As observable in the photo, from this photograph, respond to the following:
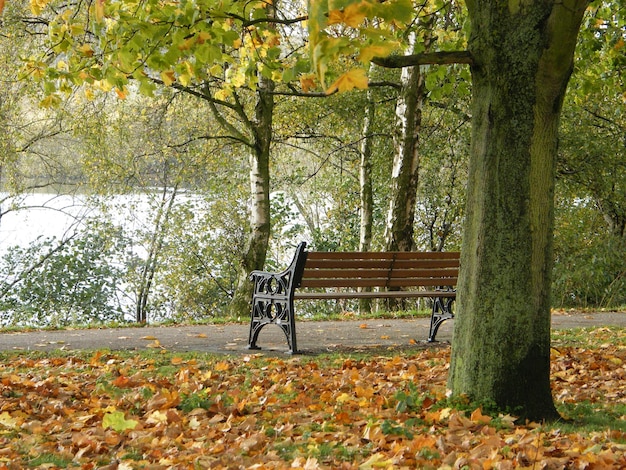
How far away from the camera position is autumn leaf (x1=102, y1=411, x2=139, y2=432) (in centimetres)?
463

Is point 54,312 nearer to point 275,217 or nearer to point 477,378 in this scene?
point 275,217

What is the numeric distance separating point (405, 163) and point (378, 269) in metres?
4.93

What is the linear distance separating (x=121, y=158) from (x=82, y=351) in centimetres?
1361

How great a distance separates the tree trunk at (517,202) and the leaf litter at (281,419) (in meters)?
0.35

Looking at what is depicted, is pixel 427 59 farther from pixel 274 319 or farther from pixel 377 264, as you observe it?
pixel 377 264

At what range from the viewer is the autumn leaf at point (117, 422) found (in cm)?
463

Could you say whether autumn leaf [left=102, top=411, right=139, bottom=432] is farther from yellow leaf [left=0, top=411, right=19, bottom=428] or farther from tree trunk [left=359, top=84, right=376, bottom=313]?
tree trunk [left=359, top=84, right=376, bottom=313]

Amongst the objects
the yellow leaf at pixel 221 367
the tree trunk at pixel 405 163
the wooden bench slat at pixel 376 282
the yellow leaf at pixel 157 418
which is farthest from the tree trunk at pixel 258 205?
the yellow leaf at pixel 157 418

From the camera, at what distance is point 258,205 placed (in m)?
13.9

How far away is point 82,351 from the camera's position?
815cm

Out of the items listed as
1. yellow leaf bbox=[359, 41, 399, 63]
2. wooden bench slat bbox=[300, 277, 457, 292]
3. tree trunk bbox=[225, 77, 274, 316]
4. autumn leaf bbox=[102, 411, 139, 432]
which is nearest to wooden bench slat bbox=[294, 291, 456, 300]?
wooden bench slat bbox=[300, 277, 457, 292]

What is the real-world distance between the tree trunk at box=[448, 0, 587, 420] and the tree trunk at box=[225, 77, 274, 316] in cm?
898

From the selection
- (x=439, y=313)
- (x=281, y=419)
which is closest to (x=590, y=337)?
(x=439, y=313)

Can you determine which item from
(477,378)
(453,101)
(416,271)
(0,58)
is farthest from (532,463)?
(0,58)
